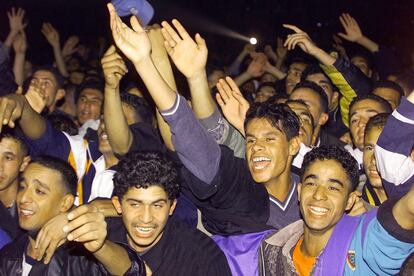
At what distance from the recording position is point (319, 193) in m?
2.67

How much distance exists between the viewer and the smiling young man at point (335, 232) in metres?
2.24

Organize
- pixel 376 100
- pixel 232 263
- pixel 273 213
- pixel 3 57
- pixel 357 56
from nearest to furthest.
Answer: pixel 232 263 < pixel 273 213 < pixel 376 100 < pixel 3 57 < pixel 357 56

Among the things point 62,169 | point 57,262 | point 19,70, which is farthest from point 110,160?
point 19,70

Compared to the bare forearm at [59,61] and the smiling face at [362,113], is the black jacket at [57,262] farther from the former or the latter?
the bare forearm at [59,61]

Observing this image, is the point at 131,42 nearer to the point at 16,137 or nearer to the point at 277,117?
the point at 277,117

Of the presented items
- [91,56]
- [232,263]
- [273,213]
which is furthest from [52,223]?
[91,56]

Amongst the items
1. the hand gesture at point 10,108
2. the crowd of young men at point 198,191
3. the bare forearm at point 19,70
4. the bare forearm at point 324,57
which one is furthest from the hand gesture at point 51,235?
the bare forearm at point 19,70

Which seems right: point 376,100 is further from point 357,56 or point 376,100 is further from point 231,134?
point 357,56

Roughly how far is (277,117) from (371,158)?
55 centimetres

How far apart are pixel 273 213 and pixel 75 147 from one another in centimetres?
146

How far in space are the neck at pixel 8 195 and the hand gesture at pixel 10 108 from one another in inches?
16.9

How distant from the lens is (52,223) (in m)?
2.48

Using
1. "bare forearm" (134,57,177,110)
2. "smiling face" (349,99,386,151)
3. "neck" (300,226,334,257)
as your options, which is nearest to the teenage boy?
"bare forearm" (134,57,177,110)

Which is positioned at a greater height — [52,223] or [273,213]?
[273,213]
